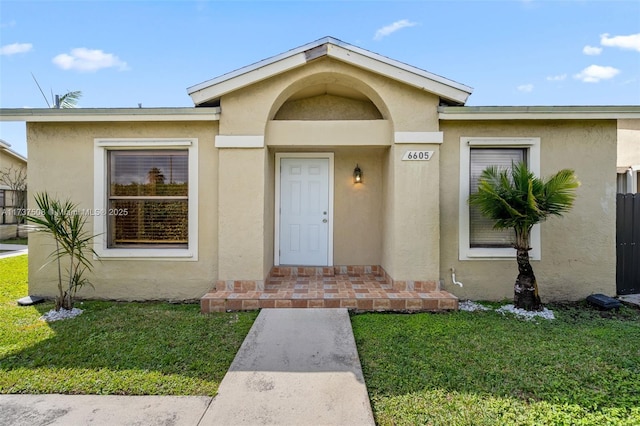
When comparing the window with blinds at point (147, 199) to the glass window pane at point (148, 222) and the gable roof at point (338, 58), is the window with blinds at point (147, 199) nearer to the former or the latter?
the glass window pane at point (148, 222)

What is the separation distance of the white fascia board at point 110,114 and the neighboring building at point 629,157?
14.3 metres

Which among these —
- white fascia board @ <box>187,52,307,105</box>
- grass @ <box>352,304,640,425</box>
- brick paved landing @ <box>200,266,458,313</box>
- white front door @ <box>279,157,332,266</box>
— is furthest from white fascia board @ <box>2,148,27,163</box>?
grass @ <box>352,304,640,425</box>

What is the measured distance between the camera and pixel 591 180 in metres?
5.85

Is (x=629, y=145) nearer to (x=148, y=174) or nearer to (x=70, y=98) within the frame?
(x=148, y=174)

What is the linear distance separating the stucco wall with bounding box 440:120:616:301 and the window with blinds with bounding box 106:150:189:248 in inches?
208

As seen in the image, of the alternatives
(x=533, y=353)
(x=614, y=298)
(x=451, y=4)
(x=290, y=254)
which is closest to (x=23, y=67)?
(x=290, y=254)

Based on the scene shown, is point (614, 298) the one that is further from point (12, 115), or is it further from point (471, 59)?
point (12, 115)

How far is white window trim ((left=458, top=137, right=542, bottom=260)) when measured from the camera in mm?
5824

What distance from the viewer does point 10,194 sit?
1594cm

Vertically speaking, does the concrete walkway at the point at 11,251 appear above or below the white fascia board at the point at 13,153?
below

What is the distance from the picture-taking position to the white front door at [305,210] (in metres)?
6.96

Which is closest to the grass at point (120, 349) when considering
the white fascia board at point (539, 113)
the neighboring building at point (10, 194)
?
the white fascia board at point (539, 113)

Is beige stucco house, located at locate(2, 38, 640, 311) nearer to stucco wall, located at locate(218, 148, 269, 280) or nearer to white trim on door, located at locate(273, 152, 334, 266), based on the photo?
stucco wall, located at locate(218, 148, 269, 280)

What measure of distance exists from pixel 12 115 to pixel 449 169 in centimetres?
841
